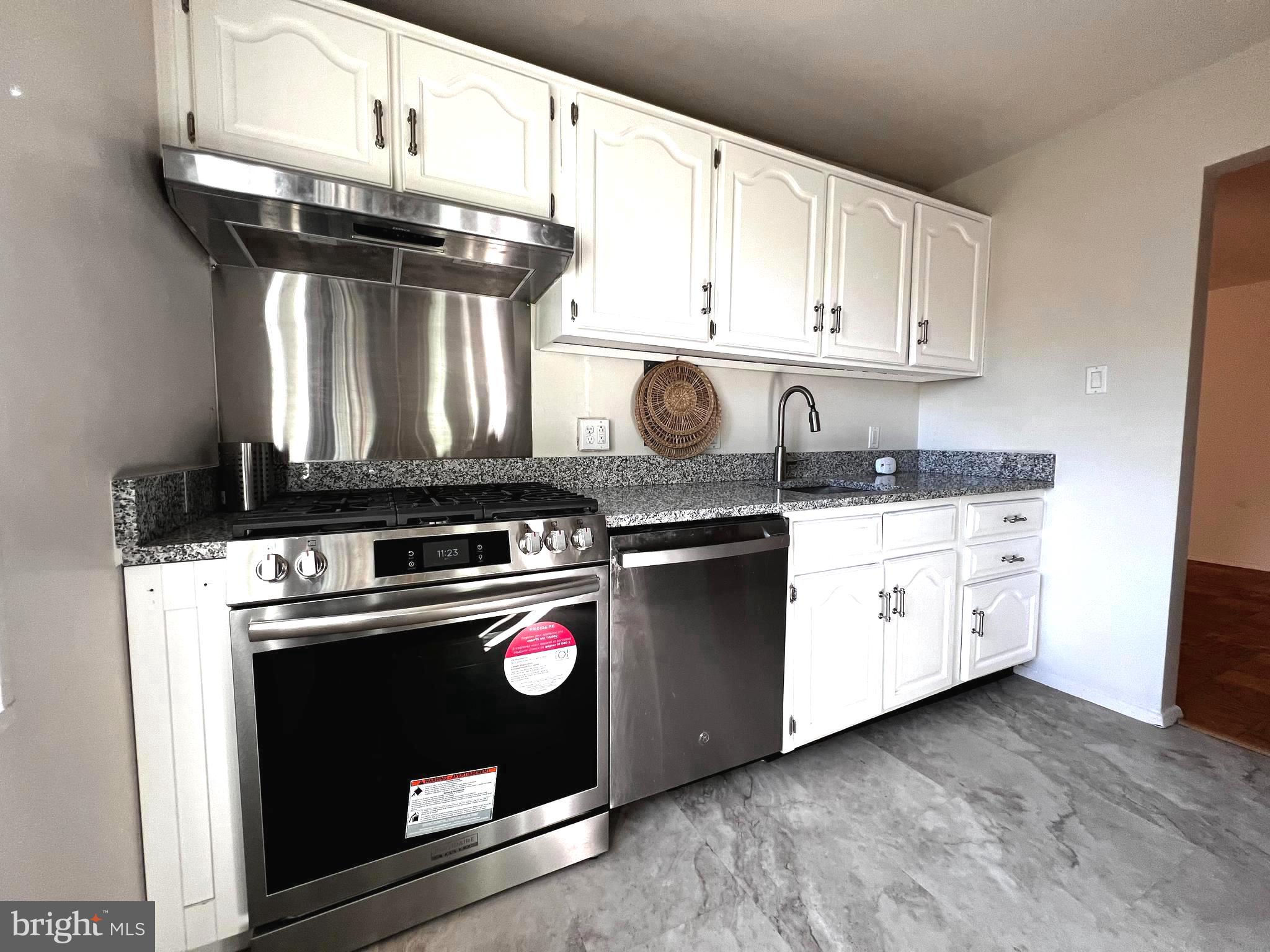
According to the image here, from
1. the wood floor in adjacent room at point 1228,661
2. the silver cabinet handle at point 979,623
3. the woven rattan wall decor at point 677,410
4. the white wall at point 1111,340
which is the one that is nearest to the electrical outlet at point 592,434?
the woven rattan wall decor at point 677,410

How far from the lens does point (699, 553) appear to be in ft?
4.73

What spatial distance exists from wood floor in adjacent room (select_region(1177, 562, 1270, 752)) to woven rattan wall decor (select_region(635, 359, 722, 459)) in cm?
215

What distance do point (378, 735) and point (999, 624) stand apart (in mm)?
2324

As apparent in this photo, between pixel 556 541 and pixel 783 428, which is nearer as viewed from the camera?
pixel 556 541

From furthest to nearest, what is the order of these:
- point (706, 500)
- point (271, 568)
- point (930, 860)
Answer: point (706, 500)
point (930, 860)
point (271, 568)

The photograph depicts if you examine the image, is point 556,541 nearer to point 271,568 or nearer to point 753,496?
point 271,568

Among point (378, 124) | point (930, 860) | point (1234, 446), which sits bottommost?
point (930, 860)

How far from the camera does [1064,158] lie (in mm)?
2227

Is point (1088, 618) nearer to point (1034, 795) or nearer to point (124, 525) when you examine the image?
point (1034, 795)

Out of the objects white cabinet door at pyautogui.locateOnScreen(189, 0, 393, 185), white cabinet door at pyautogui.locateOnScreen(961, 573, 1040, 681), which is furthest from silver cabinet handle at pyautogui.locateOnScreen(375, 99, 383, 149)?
white cabinet door at pyautogui.locateOnScreen(961, 573, 1040, 681)

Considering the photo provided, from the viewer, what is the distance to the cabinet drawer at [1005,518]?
6.70 feet

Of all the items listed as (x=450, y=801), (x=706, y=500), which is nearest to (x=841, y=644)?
(x=706, y=500)

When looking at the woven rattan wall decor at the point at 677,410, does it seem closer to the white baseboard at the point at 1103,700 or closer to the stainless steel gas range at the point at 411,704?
the stainless steel gas range at the point at 411,704

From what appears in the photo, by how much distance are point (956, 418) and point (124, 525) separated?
313 cm
